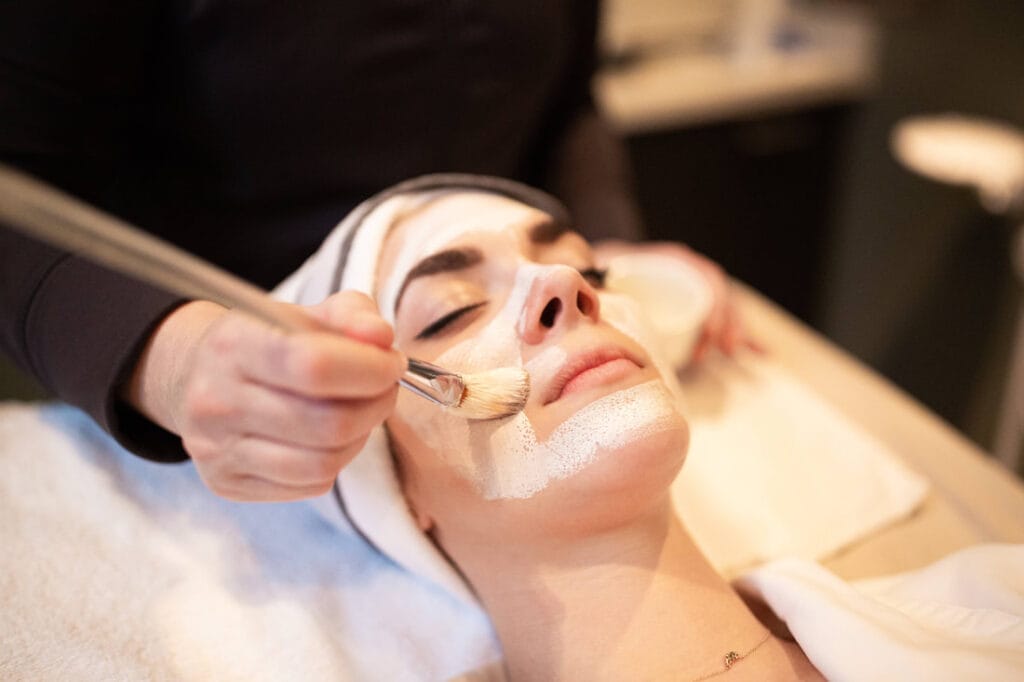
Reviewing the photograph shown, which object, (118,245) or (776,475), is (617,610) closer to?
(776,475)

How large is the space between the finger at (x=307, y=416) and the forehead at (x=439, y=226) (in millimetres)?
255

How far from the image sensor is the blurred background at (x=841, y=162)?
1744mm

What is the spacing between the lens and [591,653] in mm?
661

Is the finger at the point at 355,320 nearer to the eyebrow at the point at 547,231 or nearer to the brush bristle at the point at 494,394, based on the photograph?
the brush bristle at the point at 494,394

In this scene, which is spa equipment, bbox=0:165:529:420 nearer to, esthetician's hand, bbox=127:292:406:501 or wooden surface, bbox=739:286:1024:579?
esthetician's hand, bbox=127:292:406:501

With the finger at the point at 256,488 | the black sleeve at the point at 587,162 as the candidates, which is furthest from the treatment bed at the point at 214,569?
the black sleeve at the point at 587,162

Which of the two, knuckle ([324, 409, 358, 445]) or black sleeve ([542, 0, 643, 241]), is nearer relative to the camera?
knuckle ([324, 409, 358, 445])

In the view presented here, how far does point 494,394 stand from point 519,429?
50 millimetres

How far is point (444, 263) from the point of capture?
2.43 feet

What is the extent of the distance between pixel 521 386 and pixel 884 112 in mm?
1779

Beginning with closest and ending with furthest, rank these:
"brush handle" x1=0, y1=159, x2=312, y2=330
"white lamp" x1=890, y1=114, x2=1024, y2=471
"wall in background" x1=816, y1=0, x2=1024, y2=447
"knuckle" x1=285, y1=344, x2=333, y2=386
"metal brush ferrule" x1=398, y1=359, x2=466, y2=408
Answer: "brush handle" x1=0, y1=159, x2=312, y2=330
"knuckle" x1=285, y1=344, x2=333, y2=386
"metal brush ferrule" x1=398, y1=359, x2=466, y2=408
"white lamp" x1=890, y1=114, x2=1024, y2=471
"wall in background" x1=816, y1=0, x2=1024, y2=447

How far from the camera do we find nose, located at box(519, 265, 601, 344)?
0.67 meters

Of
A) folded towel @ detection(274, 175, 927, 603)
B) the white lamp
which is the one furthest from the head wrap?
the white lamp

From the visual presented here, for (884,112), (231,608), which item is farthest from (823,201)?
(231,608)
